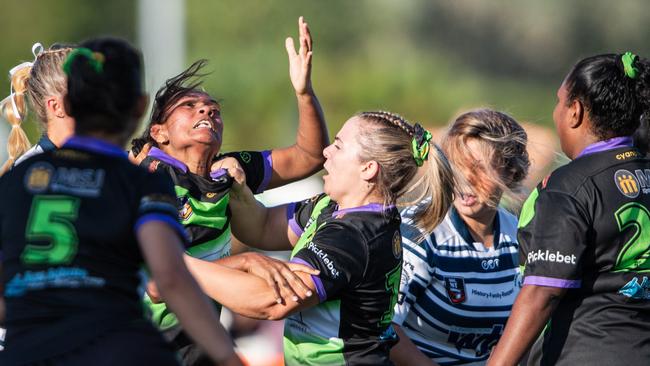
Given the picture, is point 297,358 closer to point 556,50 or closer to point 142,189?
point 142,189

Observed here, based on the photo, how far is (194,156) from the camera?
482 cm

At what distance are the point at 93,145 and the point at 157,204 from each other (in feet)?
0.92

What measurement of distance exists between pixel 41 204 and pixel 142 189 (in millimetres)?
298

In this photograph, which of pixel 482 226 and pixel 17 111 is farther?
pixel 482 226

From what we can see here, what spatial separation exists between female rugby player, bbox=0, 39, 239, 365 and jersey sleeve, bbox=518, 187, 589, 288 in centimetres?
149

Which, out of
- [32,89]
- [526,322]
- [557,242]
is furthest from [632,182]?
[32,89]

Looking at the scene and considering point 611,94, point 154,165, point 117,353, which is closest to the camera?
point 117,353

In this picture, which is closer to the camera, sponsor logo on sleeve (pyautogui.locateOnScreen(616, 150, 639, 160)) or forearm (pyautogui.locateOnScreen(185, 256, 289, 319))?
forearm (pyautogui.locateOnScreen(185, 256, 289, 319))

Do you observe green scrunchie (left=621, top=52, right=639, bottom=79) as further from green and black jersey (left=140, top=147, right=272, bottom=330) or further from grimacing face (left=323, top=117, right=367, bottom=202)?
green and black jersey (left=140, top=147, right=272, bottom=330)

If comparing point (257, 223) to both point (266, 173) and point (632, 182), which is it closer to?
point (266, 173)

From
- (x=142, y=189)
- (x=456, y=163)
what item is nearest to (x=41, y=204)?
(x=142, y=189)

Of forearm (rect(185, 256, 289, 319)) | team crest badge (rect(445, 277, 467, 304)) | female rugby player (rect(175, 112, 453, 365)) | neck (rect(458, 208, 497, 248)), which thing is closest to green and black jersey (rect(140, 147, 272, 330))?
female rugby player (rect(175, 112, 453, 365))

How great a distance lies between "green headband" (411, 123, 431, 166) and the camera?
4.44 m

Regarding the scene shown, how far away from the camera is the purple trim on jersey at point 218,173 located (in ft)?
15.8
